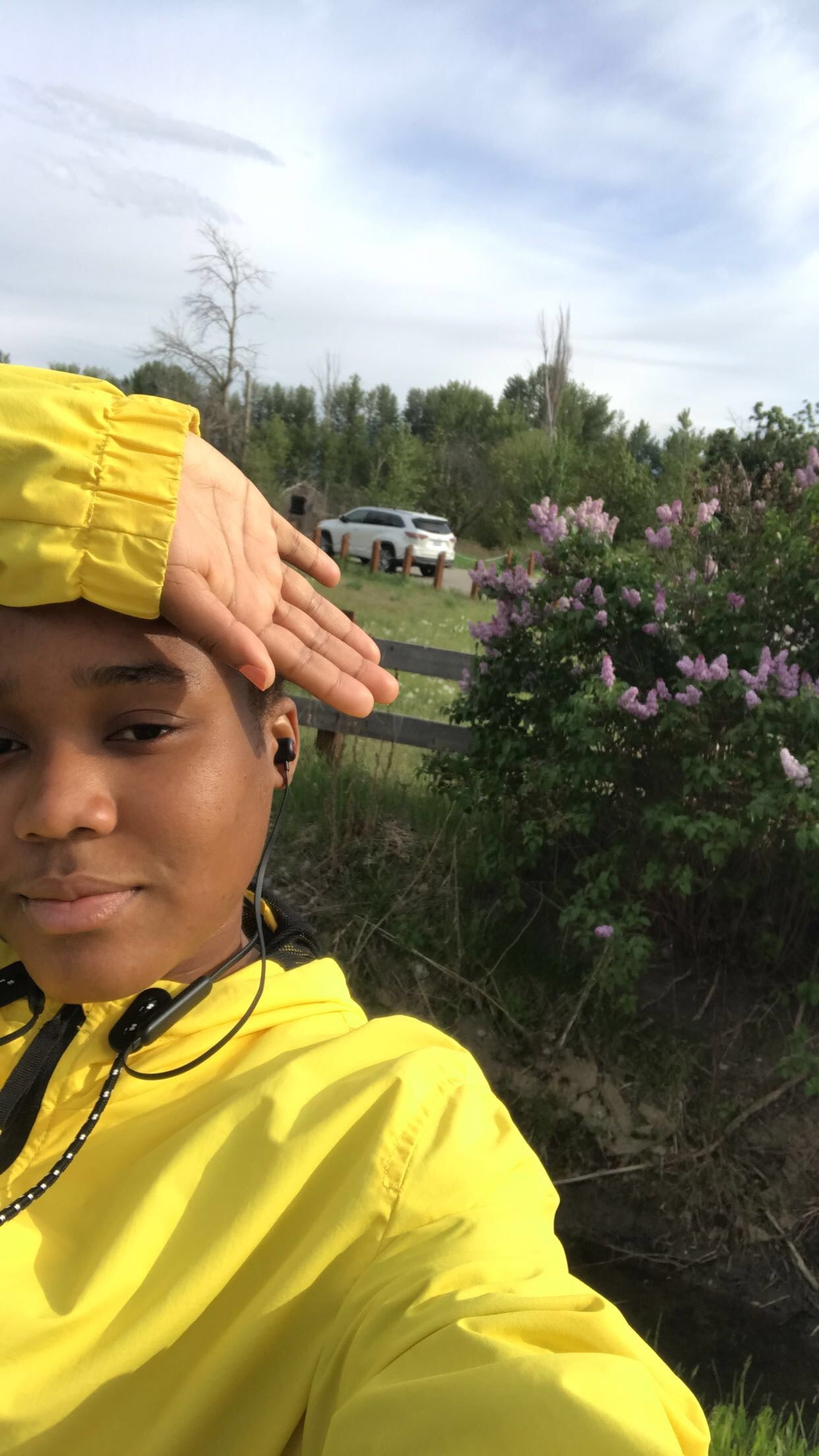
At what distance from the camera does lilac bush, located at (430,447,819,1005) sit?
10.8 feet

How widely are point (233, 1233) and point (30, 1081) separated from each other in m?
0.34

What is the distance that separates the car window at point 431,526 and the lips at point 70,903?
2266cm

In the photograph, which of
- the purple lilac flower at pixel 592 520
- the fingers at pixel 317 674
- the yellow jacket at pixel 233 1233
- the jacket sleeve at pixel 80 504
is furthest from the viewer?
the purple lilac flower at pixel 592 520

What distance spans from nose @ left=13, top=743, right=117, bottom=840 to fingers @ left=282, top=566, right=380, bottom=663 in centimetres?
38

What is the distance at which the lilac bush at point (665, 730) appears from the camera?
3297mm

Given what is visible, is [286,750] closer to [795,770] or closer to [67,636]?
[67,636]

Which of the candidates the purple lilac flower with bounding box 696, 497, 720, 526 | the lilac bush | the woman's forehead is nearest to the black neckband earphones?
the woman's forehead

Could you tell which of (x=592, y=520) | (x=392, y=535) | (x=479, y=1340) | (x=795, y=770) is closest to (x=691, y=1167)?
(x=795, y=770)

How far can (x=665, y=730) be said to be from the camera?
3475 mm

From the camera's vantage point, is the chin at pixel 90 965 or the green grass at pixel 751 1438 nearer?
the chin at pixel 90 965

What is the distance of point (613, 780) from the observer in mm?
3629

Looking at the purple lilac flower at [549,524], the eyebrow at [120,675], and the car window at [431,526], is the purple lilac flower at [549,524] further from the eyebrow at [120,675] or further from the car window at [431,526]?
the car window at [431,526]

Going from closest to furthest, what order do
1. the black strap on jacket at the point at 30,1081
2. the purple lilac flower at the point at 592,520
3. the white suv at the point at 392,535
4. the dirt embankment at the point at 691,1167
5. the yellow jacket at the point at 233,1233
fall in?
A: the yellow jacket at the point at 233,1233 < the black strap on jacket at the point at 30,1081 < the dirt embankment at the point at 691,1167 < the purple lilac flower at the point at 592,520 < the white suv at the point at 392,535

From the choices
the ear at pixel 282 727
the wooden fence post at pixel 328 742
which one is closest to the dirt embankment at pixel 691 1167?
the wooden fence post at pixel 328 742
